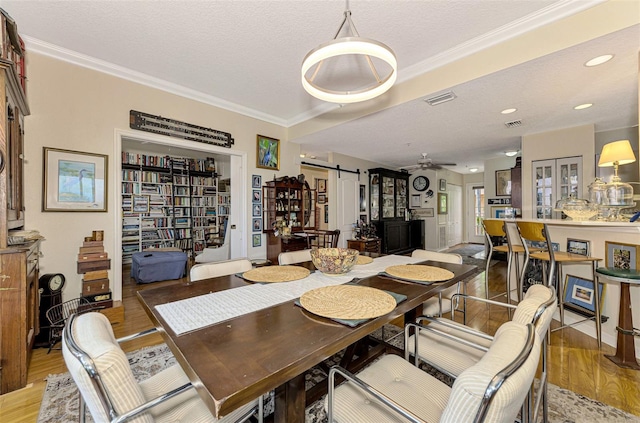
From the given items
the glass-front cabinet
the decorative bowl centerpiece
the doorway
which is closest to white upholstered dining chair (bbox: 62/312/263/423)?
the decorative bowl centerpiece

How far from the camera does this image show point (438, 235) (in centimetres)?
759

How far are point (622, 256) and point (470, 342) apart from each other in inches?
84.1

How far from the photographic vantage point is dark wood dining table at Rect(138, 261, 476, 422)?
677 millimetres

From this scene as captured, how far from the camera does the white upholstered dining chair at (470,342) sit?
1.00 meters

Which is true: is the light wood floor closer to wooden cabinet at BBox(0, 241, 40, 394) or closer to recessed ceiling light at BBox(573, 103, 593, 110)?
wooden cabinet at BBox(0, 241, 40, 394)

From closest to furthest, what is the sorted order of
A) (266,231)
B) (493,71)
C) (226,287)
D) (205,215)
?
(226,287) < (493,71) < (266,231) < (205,215)

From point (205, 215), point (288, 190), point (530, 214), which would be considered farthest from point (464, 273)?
point (205, 215)

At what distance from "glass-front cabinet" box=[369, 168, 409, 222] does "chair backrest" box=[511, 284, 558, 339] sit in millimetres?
5448

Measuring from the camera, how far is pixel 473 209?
920 cm

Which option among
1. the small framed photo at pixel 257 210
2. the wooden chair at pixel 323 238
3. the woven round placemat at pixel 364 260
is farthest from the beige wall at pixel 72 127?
the woven round placemat at pixel 364 260

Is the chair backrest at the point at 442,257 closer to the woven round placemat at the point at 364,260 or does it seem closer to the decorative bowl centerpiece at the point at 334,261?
the woven round placemat at the point at 364,260

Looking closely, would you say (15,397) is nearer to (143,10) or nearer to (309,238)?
(143,10)

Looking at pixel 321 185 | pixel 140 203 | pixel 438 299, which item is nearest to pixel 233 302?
pixel 438 299

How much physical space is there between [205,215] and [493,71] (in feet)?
Answer: 20.1
